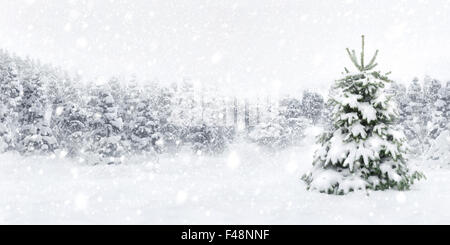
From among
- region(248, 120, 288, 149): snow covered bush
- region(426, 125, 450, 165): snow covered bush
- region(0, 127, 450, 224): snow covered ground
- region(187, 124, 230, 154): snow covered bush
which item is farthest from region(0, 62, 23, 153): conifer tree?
region(426, 125, 450, 165): snow covered bush

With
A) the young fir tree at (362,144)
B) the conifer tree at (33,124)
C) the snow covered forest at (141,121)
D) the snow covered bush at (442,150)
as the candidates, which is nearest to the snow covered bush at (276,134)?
the snow covered forest at (141,121)

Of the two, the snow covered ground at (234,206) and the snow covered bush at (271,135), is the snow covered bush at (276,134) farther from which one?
the snow covered ground at (234,206)

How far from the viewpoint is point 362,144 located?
13469 millimetres

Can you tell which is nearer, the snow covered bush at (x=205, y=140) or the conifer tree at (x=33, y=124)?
the conifer tree at (x=33, y=124)

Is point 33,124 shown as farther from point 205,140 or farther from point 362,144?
point 362,144

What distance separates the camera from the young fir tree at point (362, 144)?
13.3 meters

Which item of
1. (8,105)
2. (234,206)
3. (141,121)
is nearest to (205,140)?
(141,121)

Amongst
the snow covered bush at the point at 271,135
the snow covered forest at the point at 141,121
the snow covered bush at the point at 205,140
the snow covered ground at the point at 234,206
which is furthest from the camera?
the snow covered bush at the point at 271,135

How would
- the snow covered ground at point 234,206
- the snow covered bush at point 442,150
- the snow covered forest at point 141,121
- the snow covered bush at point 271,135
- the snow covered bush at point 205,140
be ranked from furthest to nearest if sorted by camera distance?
the snow covered bush at point 271,135 < the snow covered bush at point 205,140 < the snow covered forest at point 141,121 < the snow covered bush at point 442,150 < the snow covered ground at point 234,206

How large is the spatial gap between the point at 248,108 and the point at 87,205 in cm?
6615
